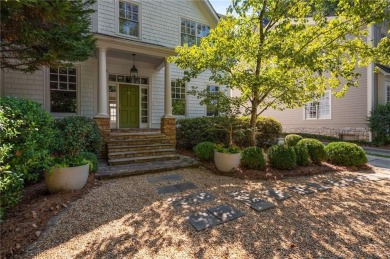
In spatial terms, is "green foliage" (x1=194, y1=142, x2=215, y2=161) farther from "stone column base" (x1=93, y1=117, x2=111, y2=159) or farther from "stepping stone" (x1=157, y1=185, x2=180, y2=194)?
"stone column base" (x1=93, y1=117, x2=111, y2=159)

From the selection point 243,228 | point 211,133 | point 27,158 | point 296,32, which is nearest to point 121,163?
point 27,158

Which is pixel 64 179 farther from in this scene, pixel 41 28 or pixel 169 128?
pixel 169 128

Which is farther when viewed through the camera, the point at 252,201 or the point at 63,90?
the point at 63,90

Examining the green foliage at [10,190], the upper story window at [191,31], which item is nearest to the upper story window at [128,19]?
the upper story window at [191,31]

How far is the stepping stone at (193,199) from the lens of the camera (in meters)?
3.48

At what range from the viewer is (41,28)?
4.12 m

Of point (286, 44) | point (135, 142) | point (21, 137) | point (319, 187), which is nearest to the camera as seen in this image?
point (21, 137)

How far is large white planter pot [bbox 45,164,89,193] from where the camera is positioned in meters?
3.74

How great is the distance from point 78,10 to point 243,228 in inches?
199

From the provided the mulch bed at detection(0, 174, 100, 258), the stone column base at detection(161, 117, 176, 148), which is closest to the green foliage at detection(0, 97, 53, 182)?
the mulch bed at detection(0, 174, 100, 258)

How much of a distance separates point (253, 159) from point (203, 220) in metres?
3.04

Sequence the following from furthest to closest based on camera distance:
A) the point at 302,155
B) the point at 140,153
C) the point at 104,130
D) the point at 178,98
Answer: the point at 178,98 → the point at 104,130 → the point at 140,153 → the point at 302,155

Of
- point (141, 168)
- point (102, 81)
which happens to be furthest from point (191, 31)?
point (141, 168)

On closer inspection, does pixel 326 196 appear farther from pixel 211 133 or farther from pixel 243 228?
pixel 211 133
